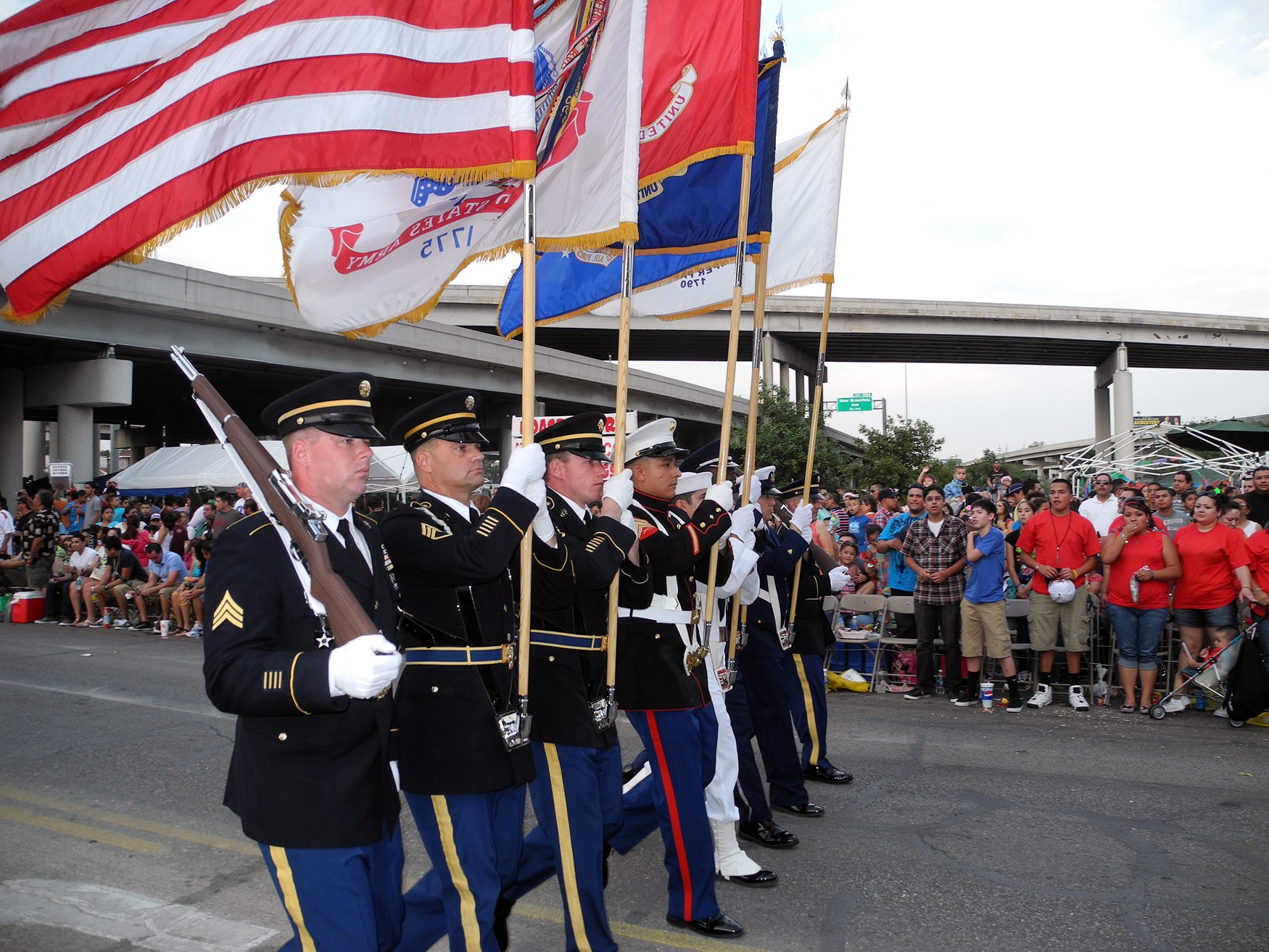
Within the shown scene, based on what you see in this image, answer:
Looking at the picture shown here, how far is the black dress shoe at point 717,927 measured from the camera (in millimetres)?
4070

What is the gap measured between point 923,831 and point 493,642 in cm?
307

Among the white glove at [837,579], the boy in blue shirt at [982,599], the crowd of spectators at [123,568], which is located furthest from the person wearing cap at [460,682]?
the crowd of spectators at [123,568]

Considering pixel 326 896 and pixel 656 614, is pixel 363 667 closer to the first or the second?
pixel 326 896

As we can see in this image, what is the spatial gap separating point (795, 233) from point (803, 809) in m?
3.99

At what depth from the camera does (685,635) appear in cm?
448

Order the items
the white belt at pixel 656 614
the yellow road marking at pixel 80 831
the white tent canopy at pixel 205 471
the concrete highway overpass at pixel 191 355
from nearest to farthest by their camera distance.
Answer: the white belt at pixel 656 614
the yellow road marking at pixel 80 831
the white tent canopy at pixel 205 471
the concrete highway overpass at pixel 191 355

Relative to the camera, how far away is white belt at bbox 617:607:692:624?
174 inches

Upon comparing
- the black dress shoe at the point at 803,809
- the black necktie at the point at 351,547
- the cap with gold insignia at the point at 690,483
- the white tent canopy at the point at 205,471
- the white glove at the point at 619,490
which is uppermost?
the white tent canopy at the point at 205,471

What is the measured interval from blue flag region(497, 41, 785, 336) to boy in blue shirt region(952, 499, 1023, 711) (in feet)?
12.5

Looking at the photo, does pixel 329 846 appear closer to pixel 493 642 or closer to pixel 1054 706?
pixel 493 642

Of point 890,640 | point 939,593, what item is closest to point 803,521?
point 939,593

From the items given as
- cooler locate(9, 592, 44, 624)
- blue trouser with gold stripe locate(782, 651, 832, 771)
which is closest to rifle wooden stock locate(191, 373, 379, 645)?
blue trouser with gold stripe locate(782, 651, 832, 771)

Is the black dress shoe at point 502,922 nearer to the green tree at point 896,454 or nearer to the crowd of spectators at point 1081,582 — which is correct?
the crowd of spectators at point 1081,582

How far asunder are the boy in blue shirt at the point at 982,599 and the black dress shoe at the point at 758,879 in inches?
189
